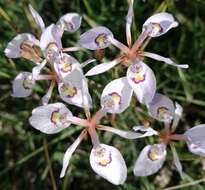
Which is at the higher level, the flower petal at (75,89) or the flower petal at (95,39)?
the flower petal at (95,39)

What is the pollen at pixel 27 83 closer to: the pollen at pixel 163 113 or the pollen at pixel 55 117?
the pollen at pixel 55 117

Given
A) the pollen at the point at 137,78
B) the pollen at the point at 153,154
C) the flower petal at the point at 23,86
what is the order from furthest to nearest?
1. the flower petal at the point at 23,86
2. the pollen at the point at 153,154
3. the pollen at the point at 137,78

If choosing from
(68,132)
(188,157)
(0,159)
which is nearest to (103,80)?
(68,132)

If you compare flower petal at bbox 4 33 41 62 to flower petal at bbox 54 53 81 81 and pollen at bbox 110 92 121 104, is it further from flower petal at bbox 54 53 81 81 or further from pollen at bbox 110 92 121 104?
pollen at bbox 110 92 121 104

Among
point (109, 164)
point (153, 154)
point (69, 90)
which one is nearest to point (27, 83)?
point (69, 90)

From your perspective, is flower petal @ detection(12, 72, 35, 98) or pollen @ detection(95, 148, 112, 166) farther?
flower petal @ detection(12, 72, 35, 98)

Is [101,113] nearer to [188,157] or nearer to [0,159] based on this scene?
[188,157]

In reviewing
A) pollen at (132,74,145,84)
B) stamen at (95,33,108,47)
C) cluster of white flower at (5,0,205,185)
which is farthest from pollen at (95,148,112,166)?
stamen at (95,33,108,47)

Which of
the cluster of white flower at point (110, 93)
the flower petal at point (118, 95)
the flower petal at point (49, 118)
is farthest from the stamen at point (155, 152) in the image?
the flower petal at point (49, 118)
